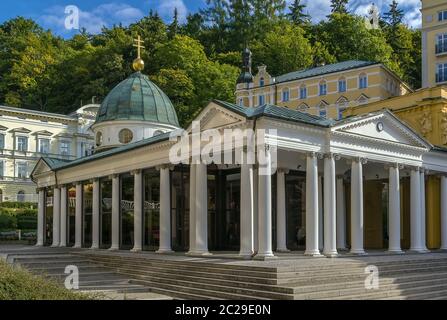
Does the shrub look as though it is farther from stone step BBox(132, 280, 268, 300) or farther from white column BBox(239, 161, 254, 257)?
white column BBox(239, 161, 254, 257)

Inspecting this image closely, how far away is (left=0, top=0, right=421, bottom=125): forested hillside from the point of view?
3017 inches

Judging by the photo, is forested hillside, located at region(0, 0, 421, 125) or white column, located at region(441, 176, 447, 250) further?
forested hillside, located at region(0, 0, 421, 125)

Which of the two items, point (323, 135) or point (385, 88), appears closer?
point (323, 135)

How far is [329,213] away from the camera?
917 inches

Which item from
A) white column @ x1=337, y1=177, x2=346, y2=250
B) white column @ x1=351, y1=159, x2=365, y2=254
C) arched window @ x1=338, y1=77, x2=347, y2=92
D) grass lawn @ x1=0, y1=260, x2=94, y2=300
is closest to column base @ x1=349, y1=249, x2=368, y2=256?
white column @ x1=351, y1=159, x2=365, y2=254

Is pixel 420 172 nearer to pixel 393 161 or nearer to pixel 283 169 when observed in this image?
pixel 393 161

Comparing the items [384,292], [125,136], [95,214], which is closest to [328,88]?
[125,136]

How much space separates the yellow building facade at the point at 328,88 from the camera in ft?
215

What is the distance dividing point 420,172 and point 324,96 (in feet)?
141

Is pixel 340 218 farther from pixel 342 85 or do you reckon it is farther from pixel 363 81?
pixel 342 85

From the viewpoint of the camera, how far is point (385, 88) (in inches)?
2594

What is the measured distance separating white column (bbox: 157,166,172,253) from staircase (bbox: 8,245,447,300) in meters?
1.87

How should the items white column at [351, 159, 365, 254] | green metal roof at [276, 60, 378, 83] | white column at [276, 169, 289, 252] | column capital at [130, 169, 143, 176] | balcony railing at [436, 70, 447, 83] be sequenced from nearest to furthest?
white column at [351, 159, 365, 254], white column at [276, 169, 289, 252], column capital at [130, 169, 143, 176], balcony railing at [436, 70, 447, 83], green metal roof at [276, 60, 378, 83]
